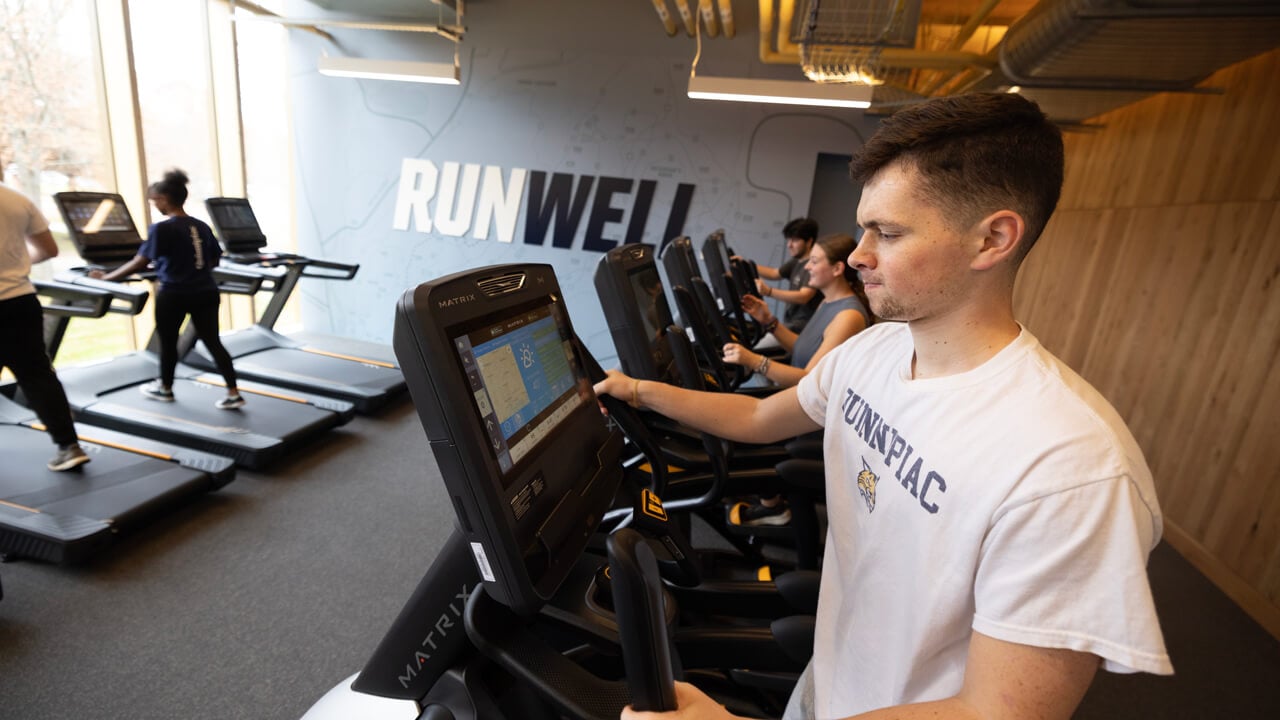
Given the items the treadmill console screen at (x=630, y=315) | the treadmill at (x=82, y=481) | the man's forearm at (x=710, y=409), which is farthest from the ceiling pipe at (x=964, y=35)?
the treadmill at (x=82, y=481)

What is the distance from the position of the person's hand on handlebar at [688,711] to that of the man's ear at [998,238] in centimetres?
63

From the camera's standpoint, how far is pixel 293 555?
2812 mm

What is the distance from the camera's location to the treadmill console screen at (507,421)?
82cm

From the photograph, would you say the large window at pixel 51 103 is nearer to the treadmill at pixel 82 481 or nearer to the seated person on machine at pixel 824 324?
the treadmill at pixel 82 481

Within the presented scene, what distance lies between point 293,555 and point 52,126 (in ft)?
12.3

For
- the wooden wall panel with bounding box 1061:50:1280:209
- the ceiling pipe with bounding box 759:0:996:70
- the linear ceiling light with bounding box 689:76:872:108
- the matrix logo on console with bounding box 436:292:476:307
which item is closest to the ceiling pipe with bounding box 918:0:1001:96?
the ceiling pipe with bounding box 759:0:996:70

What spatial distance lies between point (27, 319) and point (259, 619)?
5.84ft

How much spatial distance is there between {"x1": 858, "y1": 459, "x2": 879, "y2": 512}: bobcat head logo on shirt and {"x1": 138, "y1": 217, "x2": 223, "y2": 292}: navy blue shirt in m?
3.91

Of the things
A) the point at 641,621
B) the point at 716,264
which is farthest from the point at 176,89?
the point at 641,621

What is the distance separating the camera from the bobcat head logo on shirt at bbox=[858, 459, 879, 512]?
3.21 feet

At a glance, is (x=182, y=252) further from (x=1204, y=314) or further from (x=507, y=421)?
(x=1204, y=314)

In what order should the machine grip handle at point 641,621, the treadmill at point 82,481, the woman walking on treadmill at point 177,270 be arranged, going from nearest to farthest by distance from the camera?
1. the machine grip handle at point 641,621
2. the treadmill at point 82,481
3. the woman walking on treadmill at point 177,270

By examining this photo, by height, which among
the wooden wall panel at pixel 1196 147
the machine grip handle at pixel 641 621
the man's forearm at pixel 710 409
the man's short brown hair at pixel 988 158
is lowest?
the man's forearm at pixel 710 409

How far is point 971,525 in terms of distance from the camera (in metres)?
0.78
